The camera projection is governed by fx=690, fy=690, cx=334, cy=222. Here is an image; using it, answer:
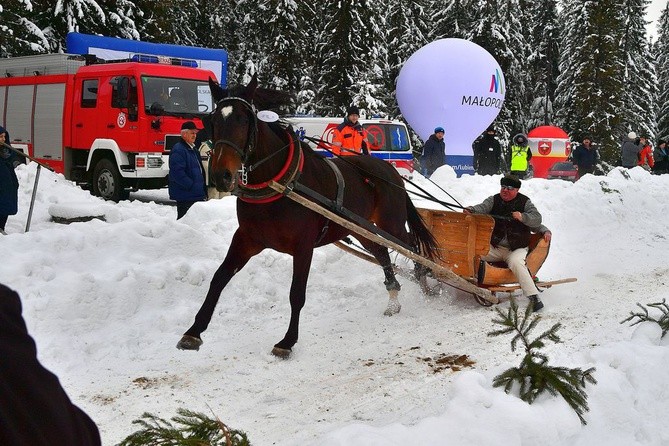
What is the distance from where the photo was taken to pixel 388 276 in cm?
704

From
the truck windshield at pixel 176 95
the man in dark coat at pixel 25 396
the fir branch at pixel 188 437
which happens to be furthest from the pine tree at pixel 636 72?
the man in dark coat at pixel 25 396

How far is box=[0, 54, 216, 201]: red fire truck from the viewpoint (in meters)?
13.7

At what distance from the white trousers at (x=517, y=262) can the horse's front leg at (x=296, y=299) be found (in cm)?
255

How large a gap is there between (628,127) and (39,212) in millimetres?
39045

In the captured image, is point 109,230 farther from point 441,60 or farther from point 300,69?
point 300,69

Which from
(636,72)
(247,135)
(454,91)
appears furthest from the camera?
(636,72)

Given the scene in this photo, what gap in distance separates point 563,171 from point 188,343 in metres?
27.3

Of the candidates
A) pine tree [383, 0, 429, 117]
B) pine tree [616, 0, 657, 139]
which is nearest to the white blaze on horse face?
pine tree [383, 0, 429, 117]

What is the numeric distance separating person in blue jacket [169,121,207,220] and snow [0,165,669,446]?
0.52 meters

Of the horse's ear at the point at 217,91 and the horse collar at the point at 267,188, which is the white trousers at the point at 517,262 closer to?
the horse collar at the point at 267,188

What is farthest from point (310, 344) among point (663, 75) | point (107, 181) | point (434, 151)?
point (663, 75)

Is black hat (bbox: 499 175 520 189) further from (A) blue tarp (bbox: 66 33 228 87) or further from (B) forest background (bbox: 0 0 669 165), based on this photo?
(B) forest background (bbox: 0 0 669 165)

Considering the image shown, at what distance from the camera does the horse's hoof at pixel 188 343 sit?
5.39 meters

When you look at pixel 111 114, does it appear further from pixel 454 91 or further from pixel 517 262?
pixel 454 91
